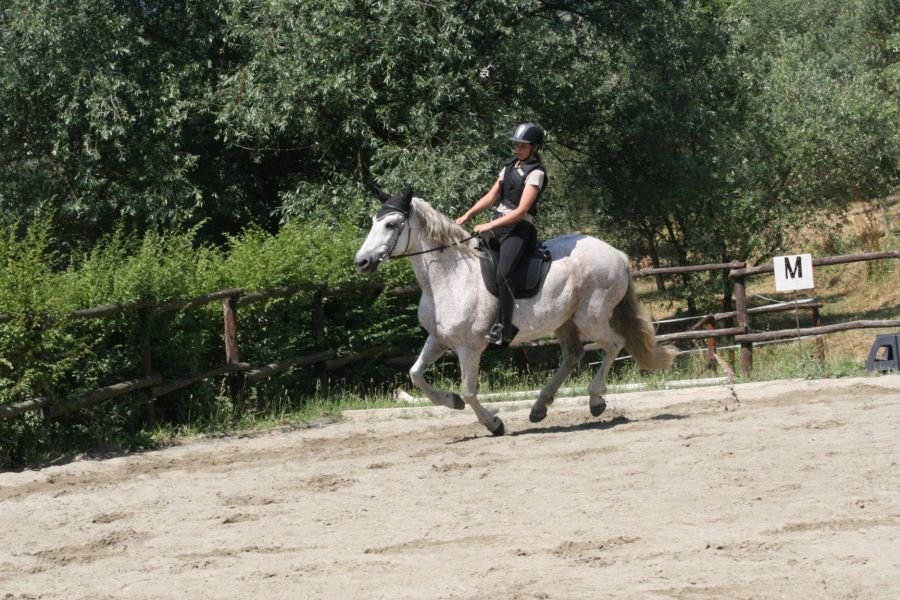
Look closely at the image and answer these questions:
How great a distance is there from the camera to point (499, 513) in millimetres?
6496

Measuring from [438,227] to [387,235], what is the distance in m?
0.52

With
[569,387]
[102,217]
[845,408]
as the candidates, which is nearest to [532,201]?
[845,408]

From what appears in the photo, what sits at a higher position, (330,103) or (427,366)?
(330,103)

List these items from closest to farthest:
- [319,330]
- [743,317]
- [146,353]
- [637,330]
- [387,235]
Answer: [387,235] → [637,330] → [146,353] → [319,330] → [743,317]

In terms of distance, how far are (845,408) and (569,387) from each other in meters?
4.18

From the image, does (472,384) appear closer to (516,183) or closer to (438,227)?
(438,227)

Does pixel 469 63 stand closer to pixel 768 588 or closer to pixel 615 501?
pixel 615 501

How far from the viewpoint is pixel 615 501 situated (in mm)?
6586

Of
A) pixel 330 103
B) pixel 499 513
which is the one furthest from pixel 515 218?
pixel 330 103

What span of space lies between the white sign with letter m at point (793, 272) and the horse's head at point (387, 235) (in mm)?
5601

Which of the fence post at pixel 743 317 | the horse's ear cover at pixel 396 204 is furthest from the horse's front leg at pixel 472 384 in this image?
the fence post at pixel 743 317

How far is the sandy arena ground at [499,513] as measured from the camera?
5180mm

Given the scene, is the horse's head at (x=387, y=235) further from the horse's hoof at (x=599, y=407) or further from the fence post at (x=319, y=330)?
the fence post at (x=319, y=330)

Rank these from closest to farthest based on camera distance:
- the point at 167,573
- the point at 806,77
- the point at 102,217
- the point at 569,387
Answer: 1. the point at 167,573
2. the point at 569,387
3. the point at 102,217
4. the point at 806,77
